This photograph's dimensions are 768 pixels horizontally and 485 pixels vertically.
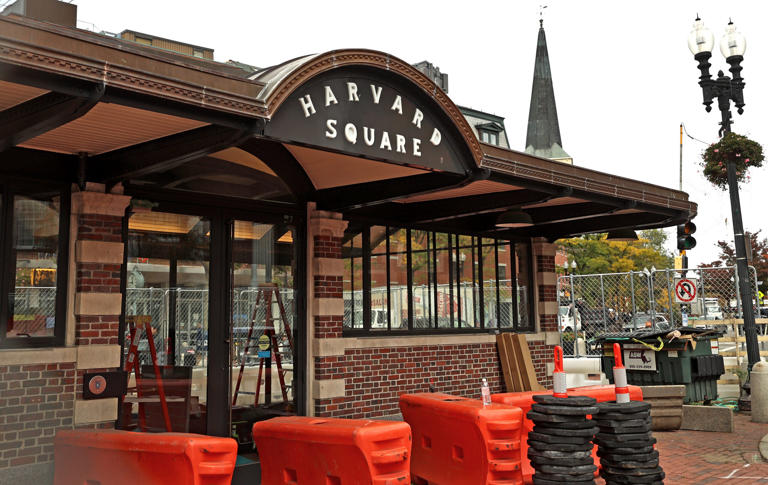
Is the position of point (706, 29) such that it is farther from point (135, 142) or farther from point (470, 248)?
point (135, 142)

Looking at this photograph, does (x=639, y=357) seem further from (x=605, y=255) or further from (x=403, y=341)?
(x=605, y=255)

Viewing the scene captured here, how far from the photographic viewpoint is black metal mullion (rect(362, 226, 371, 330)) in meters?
10.3

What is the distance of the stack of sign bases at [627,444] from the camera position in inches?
260

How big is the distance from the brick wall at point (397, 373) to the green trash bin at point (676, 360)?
2.60 metres

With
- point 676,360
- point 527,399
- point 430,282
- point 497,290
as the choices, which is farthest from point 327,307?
point 676,360

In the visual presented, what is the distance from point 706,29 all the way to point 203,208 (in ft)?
33.0

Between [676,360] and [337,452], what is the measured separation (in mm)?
8408

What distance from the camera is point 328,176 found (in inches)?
355

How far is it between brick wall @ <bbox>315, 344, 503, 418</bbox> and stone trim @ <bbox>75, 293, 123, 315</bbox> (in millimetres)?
2880

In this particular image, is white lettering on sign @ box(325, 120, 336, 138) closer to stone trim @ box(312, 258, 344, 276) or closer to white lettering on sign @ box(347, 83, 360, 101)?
white lettering on sign @ box(347, 83, 360, 101)

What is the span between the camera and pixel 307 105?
6.41m

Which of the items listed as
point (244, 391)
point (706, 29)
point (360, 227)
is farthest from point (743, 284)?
point (244, 391)

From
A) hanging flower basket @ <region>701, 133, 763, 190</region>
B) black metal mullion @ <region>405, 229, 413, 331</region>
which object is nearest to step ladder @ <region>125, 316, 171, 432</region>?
black metal mullion @ <region>405, 229, 413, 331</region>

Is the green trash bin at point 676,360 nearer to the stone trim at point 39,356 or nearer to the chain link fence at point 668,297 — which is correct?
the chain link fence at point 668,297
